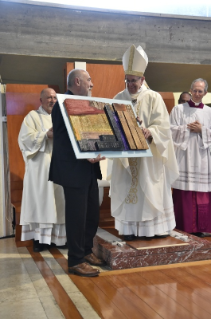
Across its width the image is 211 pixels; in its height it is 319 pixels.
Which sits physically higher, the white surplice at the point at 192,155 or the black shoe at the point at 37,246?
the white surplice at the point at 192,155

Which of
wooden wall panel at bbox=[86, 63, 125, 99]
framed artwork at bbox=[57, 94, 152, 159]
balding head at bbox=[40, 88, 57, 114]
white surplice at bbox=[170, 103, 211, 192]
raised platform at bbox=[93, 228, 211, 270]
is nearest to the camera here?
framed artwork at bbox=[57, 94, 152, 159]

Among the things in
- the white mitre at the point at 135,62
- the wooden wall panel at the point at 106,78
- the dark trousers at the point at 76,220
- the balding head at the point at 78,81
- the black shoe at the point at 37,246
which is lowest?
the black shoe at the point at 37,246

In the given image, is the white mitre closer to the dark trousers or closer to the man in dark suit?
the man in dark suit

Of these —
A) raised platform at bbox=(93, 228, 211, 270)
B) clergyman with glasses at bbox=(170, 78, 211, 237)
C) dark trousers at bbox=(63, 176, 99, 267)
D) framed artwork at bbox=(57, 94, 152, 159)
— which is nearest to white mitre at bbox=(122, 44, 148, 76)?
framed artwork at bbox=(57, 94, 152, 159)

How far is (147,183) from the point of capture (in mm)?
3957

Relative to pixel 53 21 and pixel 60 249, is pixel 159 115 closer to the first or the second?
pixel 60 249

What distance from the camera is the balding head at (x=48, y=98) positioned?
4.59 m

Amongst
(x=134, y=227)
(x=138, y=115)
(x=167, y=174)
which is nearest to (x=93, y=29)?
(x=138, y=115)

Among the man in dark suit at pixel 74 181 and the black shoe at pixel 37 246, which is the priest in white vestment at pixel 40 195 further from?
the man in dark suit at pixel 74 181

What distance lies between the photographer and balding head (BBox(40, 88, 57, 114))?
181 inches

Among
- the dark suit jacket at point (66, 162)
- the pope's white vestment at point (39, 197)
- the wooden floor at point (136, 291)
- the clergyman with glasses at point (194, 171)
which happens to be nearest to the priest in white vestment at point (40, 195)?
the pope's white vestment at point (39, 197)

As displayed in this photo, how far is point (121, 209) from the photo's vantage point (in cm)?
409

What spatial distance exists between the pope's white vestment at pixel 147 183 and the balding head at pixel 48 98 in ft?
3.02

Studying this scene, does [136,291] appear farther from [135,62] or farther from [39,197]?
[135,62]
